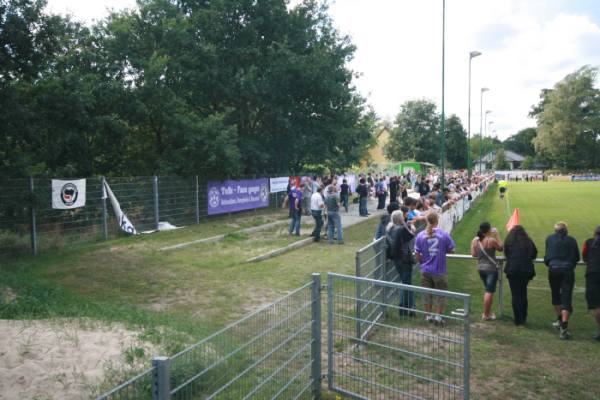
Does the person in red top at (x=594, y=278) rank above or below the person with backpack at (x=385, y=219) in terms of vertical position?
below

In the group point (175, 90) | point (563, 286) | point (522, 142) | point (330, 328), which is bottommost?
point (563, 286)

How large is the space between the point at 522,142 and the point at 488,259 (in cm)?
16336

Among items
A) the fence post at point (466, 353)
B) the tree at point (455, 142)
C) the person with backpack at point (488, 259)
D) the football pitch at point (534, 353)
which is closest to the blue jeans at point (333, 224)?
the football pitch at point (534, 353)

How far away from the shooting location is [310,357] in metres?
5.12

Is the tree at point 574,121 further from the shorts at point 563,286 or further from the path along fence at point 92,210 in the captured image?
the shorts at point 563,286

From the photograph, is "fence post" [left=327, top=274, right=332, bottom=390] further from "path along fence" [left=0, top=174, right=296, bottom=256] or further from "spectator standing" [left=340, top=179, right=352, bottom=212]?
"spectator standing" [left=340, top=179, right=352, bottom=212]

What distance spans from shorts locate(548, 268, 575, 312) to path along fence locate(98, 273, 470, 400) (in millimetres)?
2873

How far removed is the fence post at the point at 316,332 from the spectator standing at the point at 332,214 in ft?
33.5

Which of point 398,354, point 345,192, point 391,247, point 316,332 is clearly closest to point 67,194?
point 391,247

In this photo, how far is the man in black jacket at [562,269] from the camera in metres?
7.50

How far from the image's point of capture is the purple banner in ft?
71.3

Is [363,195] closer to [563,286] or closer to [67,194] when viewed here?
[67,194]

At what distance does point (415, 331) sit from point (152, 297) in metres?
5.82

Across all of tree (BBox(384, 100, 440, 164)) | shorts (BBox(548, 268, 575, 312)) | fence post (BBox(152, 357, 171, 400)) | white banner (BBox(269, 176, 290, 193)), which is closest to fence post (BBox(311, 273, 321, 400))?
fence post (BBox(152, 357, 171, 400))
